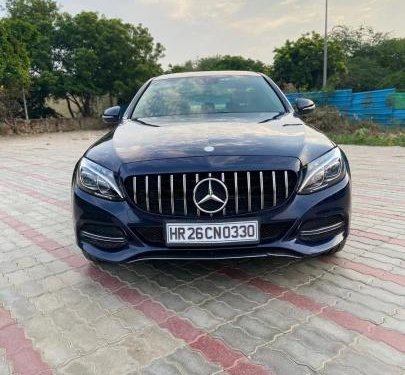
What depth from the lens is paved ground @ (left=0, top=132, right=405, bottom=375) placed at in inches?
75.7

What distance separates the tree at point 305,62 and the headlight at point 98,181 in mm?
29754

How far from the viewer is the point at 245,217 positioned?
2277mm

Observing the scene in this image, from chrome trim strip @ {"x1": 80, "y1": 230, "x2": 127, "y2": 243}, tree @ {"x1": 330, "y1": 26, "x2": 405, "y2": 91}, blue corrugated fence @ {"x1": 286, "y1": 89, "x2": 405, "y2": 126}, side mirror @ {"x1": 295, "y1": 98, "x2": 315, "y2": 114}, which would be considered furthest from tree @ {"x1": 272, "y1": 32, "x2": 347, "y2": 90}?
chrome trim strip @ {"x1": 80, "y1": 230, "x2": 127, "y2": 243}

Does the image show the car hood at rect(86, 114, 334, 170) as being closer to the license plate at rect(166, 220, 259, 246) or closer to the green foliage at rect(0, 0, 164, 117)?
the license plate at rect(166, 220, 259, 246)

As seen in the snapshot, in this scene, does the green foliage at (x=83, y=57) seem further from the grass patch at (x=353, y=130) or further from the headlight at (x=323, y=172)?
the headlight at (x=323, y=172)

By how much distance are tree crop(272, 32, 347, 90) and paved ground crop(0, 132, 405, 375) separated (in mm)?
29267

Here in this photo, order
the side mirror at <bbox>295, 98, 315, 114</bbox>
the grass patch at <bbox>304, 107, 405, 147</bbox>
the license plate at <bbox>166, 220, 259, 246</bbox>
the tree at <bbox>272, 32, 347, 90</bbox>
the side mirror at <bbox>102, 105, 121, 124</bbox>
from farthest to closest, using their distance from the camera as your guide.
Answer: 1. the tree at <bbox>272, 32, 347, 90</bbox>
2. the grass patch at <bbox>304, 107, 405, 147</bbox>
3. the side mirror at <bbox>102, 105, 121, 124</bbox>
4. the side mirror at <bbox>295, 98, 315, 114</bbox>
5. the license plate at <bbox>166, 220, 259, 246</bbox>

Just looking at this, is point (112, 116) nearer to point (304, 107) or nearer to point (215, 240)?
point (304, 107)

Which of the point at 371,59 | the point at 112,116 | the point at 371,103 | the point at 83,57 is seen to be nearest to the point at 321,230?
the point at 112,116

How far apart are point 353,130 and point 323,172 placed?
12698 mm

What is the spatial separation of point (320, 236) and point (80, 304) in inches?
59.6

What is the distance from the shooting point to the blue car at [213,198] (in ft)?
7.50

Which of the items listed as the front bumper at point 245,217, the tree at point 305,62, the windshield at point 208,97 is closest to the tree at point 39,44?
the tree at point 305,62

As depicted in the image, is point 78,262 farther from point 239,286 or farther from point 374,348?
point 374,348
